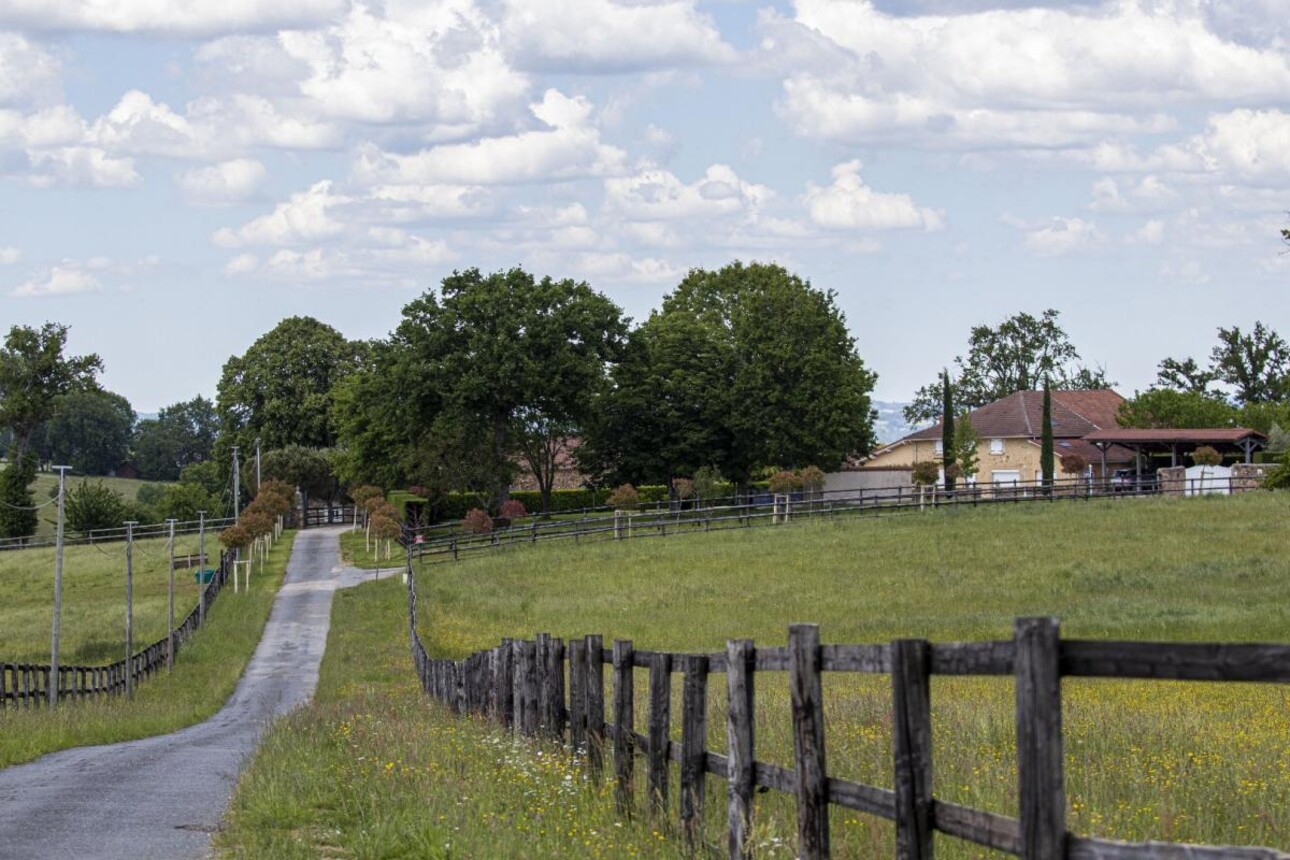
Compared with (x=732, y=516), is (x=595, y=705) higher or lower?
lower

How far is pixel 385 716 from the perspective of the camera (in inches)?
685

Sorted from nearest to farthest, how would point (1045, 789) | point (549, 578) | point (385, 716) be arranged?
point (1045, 789)
point (385, 716)
point (549, 578)

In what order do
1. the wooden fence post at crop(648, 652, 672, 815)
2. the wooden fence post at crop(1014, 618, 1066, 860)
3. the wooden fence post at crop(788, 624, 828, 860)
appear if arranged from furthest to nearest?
the wooden fence post at crop(648, 652, 672, 815)
the wooden fence post at crop(788, 624, 828, 860)
the wooden fence post at crop(1014, 618, 1066, 860)

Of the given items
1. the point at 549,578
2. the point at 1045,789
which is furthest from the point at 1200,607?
the point at 1045,789

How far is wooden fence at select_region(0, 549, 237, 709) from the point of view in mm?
28547

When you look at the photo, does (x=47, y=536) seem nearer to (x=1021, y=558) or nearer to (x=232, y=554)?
(x=232, y=554)

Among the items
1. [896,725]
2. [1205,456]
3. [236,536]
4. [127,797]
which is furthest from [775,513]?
[896,725]

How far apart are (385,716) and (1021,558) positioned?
32.3 metres

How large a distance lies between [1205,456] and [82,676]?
6026 centimetres

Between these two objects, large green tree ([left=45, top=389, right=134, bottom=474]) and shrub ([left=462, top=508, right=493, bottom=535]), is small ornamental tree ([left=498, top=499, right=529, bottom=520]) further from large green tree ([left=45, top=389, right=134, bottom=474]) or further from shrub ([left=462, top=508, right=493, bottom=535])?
large green tree ([left=45, top=389, right=134, bottom=474])

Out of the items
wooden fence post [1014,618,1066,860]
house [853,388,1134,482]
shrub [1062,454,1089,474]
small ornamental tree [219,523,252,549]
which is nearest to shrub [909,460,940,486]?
shrub [1062,454,1089,474]

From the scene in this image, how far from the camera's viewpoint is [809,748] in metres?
7.22

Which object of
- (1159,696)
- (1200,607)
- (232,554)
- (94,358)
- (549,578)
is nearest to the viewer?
(1159,696)

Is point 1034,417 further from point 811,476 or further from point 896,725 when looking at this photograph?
point 896,725
